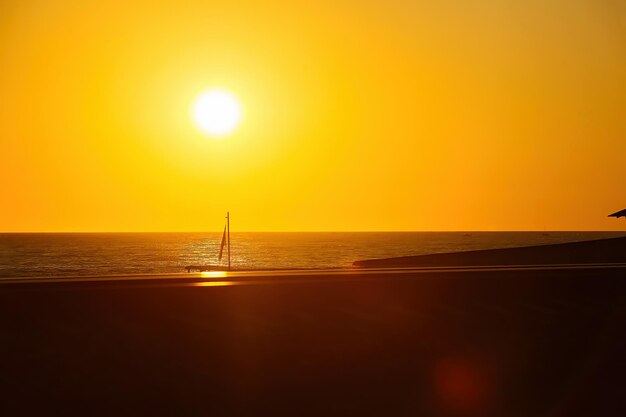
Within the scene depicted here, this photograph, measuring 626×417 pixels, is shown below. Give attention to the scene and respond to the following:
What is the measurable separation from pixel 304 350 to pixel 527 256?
13.1 m

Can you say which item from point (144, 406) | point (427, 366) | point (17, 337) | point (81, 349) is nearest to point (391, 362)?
point (427, 366)

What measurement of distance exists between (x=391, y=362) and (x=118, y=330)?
3.89m

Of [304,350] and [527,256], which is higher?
[527,256]

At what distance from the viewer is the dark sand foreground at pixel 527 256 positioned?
829 inches

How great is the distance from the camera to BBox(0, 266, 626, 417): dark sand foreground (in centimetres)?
945

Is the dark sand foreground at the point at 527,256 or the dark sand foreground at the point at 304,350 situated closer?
the dark sand foreground at the point at 304,350

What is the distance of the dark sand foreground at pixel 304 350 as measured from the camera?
9453 millimetres

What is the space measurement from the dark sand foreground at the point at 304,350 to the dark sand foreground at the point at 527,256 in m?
8.38

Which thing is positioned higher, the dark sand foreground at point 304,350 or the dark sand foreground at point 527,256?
the dark sand foreground at point 527,256

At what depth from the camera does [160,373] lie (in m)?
9.64

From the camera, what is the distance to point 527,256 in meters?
21.8

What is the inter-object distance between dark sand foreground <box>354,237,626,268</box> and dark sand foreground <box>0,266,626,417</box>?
330 inches

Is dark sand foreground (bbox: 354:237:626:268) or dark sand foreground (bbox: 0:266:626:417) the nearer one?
dark sand foreground (bbox: 0:266:626:417)

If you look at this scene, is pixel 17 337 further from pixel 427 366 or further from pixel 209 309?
pixel 427 366
